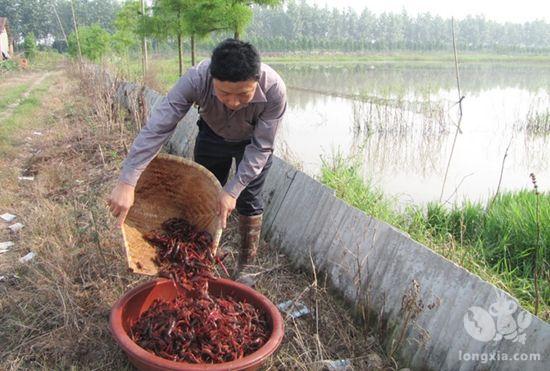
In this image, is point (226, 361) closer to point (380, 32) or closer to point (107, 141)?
point (107, 141)

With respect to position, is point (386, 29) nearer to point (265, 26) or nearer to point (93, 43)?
point (265, 26)

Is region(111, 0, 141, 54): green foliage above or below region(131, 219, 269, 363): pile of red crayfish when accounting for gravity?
above

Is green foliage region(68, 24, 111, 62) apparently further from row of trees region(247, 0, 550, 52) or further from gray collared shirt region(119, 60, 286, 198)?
row of trees region(247, 0, 550, 52)

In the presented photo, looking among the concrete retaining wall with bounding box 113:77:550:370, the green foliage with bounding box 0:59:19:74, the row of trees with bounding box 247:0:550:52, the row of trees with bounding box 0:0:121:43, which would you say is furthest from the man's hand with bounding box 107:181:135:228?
the row of trees with bounding box 0:0:121:43

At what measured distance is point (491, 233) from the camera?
4719 millimetres

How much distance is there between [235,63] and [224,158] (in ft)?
3.90

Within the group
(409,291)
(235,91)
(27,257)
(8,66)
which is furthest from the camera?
(8,66)

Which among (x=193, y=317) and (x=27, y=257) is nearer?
(x=193, y=317)

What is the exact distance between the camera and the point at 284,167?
466 cm

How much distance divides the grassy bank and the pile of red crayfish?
166 cm

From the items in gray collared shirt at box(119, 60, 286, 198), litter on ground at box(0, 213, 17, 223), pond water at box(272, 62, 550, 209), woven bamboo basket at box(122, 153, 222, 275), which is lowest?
pond water at box(272, 62, 550, 209)

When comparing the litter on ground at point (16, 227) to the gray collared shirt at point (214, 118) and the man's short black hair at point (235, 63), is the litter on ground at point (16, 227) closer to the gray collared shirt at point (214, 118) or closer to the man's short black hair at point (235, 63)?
the gray collared shirt at point (214, 118)

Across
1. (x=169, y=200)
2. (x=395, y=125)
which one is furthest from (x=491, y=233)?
(x=395, y=125)

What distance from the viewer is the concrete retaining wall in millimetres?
2361
